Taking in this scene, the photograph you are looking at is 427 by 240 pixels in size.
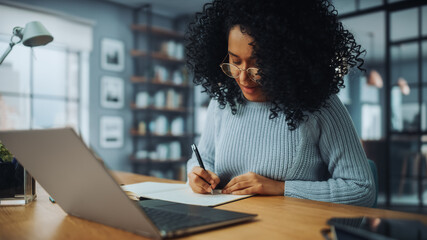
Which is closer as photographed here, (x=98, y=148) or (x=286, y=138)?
(x=286, y=138)

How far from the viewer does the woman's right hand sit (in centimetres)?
105

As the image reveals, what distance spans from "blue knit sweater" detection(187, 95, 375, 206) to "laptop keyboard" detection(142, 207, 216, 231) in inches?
18.0

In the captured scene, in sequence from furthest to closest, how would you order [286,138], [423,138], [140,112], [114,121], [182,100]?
[182,100], [140,112], [114,121], [423,138], [286,138]

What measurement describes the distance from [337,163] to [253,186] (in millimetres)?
308

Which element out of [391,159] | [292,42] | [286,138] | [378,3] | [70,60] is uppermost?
[378,3]

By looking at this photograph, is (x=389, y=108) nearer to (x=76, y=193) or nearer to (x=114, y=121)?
(x=114, y=121)

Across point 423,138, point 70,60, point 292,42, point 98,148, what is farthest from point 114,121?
point 292,42

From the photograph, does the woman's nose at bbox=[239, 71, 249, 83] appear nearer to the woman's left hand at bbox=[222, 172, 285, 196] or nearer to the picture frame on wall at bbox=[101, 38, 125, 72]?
the woman's left hand at bbox=[222, 172, 285, 196]

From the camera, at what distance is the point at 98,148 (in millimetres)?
4703

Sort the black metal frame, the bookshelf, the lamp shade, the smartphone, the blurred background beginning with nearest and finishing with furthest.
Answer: the smartphone
the lamp shade
the black metal frame
the blurred background
the bookshelf

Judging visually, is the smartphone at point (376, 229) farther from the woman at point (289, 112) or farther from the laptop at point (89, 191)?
the woman at point (289, 112)

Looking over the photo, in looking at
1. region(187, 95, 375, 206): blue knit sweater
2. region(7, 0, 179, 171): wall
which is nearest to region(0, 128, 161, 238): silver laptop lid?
region(187, 95, 375, 206): blue knit sweater

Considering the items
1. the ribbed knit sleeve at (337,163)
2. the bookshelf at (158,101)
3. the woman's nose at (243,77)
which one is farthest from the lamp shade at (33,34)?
the bookshelf at (158,101)

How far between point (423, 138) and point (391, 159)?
389 mm
